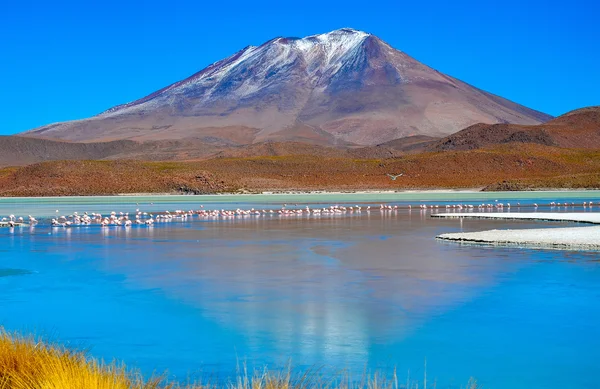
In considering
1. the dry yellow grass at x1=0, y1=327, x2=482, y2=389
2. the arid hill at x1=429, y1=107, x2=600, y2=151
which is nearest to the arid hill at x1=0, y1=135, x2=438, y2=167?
the arid hill at x1=429, y1=107, x2=600, y2=151

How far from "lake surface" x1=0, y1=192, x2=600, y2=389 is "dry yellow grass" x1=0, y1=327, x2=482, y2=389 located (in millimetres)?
476

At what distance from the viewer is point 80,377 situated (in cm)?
580

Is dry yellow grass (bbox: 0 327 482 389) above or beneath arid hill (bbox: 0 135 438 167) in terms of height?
beneath

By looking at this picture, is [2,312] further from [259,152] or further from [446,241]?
[259,152]

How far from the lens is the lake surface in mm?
7930

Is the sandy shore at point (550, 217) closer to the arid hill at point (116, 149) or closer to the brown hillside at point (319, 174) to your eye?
the brown hillside at point (319, 174)

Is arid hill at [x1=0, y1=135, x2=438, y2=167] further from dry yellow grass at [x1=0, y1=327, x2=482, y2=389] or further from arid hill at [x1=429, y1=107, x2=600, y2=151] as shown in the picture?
dry yellow grass at [x1=0, y1=327, x2=482, y2=389]

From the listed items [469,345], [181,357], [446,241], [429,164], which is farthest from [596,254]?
[429,164]

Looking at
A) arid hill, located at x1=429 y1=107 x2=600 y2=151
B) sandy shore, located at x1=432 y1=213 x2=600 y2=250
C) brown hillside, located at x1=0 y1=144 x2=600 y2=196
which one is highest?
arid hill, located at x1=429 y1=107 x2=600 y2=151

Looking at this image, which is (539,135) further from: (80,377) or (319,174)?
(80,377)

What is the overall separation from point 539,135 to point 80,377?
122m

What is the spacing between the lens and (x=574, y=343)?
8.57 meters

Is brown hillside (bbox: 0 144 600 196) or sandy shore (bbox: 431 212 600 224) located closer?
sandy shore (bbox: 431 212 600 224)

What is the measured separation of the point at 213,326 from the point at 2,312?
2983mm
